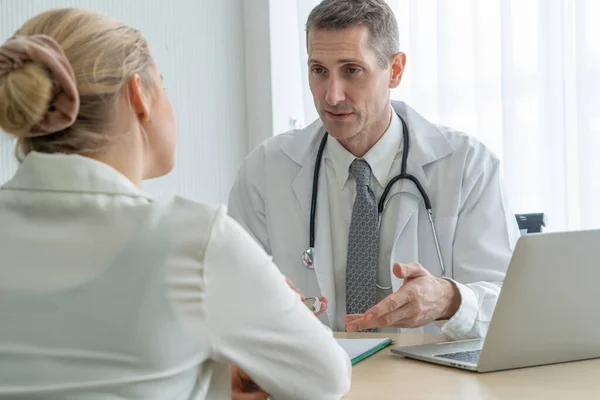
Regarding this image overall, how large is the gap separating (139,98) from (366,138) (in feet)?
3.76

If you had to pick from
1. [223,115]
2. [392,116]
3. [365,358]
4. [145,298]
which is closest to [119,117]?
[145,298]

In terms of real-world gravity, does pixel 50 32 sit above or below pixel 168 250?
above

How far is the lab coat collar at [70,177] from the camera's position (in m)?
0.94

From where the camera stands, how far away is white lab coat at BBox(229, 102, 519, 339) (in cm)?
194

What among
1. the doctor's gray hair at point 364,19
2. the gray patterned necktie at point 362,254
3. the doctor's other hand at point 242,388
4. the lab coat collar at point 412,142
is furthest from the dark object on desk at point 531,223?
the doctor's other hand at point 242,388

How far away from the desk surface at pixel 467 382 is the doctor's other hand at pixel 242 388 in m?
0.14

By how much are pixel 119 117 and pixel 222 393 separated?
1.28 ft

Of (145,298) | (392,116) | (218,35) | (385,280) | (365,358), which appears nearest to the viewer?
(145,298)

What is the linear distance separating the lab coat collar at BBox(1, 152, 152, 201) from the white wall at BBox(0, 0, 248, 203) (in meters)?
2.14

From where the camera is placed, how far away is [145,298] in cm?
88

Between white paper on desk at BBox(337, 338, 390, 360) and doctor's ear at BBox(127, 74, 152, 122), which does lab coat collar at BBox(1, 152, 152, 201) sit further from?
white paper on desk at BBox(337, 338, 390, 360)

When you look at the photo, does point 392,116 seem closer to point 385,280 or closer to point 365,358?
point 385,280

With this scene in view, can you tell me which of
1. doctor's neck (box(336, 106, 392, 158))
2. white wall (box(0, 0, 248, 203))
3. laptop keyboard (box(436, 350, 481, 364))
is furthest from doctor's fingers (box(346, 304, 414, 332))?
white wall (box(0, 0, 248, 203))

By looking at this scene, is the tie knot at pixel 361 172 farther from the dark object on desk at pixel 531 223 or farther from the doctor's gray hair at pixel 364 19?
the dark object on desk at pixel 531 223
